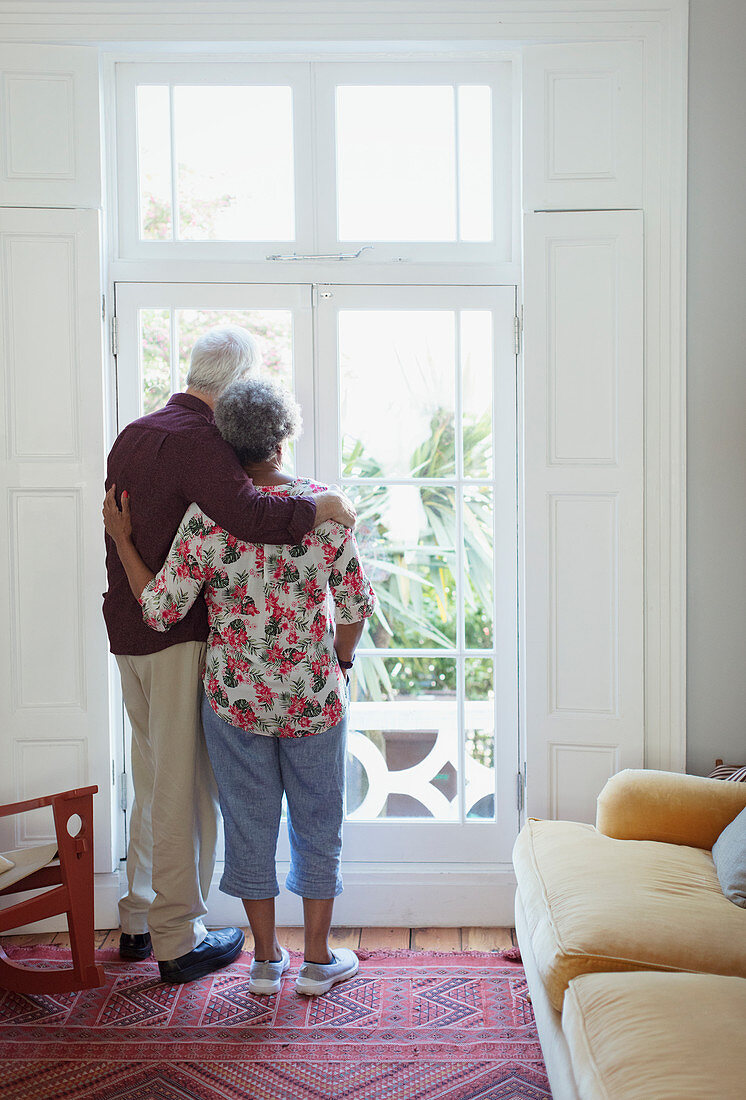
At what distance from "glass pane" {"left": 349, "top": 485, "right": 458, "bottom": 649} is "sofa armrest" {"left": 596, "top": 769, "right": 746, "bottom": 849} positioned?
823 mm

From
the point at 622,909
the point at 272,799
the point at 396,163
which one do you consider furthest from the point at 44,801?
the point at 396,163

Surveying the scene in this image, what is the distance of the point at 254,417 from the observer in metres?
2.37

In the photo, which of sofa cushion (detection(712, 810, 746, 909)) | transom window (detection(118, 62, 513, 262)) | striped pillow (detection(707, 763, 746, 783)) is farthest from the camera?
transom window (detection(118, 62, 513, 262))

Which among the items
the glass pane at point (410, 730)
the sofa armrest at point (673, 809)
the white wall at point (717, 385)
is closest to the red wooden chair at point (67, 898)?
the glass pane at point (410, 730)

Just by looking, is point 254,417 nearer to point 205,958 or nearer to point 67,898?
point 67,898

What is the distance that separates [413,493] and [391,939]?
4.75 ft

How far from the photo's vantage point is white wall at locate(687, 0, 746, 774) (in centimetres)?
282

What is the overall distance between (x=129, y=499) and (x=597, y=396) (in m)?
1.47

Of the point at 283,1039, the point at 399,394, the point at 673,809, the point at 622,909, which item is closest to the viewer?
the point at 622,909

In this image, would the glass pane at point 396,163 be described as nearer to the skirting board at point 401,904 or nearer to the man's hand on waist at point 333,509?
the man's hand on waist at point 333,509

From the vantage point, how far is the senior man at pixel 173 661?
8.10 ft

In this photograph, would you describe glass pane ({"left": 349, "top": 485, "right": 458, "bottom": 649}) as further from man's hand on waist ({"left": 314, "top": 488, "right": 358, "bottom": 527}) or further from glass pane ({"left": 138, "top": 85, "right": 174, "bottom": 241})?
glass pane ({"left": 138, "top": 85, "right": 174, "bottom": 241})

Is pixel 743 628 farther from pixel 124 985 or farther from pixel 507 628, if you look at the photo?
pixel 124 985

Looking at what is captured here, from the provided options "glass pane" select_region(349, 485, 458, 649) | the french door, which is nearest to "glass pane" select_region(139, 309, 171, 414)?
the french door
